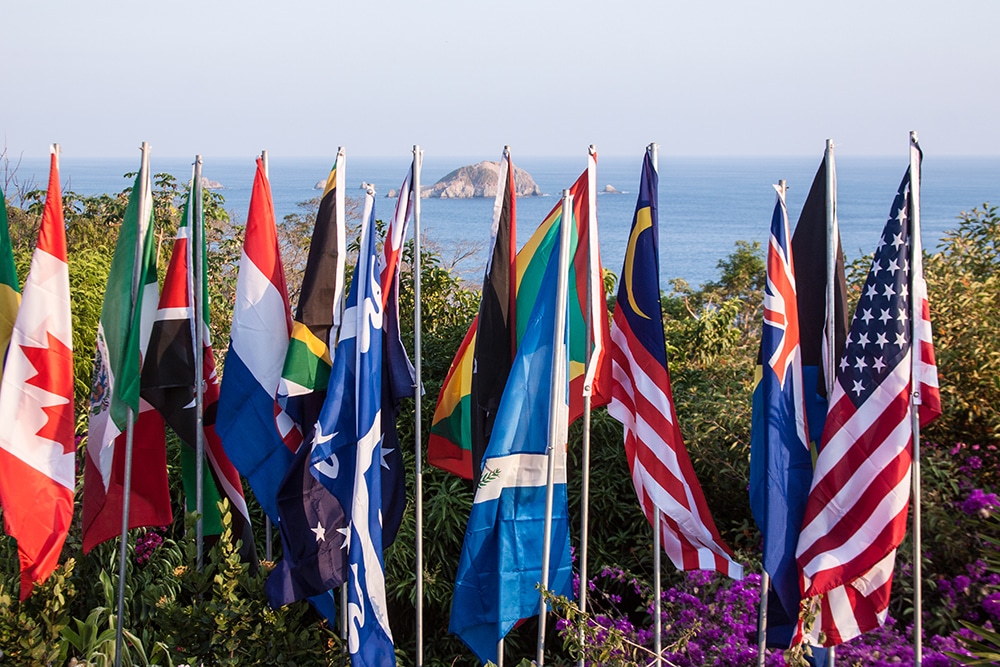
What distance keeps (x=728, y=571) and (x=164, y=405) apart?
3730 millimetres

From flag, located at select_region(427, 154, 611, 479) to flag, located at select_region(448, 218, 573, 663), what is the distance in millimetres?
265

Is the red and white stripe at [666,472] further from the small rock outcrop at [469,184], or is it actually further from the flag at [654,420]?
the small rock outcrop at [469,184]

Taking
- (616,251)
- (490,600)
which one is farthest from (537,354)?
(616,251)

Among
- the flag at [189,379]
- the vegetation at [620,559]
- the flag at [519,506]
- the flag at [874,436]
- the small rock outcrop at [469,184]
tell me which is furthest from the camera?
the small rock outcrop at [469,184]

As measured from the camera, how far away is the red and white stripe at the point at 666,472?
19.1ft


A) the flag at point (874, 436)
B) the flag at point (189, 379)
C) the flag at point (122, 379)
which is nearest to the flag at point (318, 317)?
the flag at point (189, 379)

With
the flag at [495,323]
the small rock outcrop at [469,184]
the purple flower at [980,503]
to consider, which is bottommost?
the purple flower at [980,503]

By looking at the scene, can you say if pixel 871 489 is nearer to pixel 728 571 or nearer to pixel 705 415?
pixel 728 571

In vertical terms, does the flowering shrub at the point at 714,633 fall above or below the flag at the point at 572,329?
below

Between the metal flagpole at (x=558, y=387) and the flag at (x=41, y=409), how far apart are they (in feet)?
9.69

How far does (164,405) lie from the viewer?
6434 millimetres

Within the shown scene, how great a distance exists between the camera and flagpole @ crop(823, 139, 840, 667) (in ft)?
17.6

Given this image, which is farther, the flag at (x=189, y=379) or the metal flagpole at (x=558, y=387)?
the flag at (x=189, y=379)

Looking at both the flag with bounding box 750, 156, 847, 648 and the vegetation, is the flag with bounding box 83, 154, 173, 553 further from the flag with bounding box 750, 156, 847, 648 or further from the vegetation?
the flag with bounding box 750, 156, 847, 648
